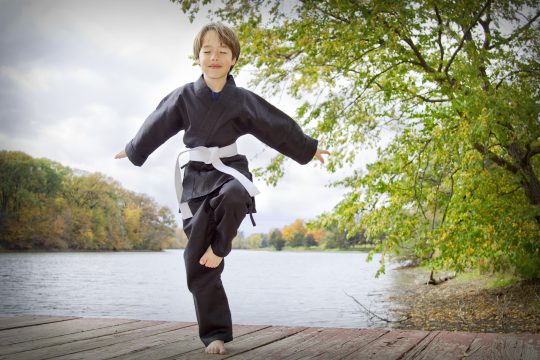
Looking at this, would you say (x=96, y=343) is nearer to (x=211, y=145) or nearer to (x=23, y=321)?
(x=23, y=321)

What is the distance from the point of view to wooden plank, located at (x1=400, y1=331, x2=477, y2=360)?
7.41 feet

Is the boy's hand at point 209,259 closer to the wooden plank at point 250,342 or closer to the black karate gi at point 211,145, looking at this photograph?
the black karate gi at point 211,145

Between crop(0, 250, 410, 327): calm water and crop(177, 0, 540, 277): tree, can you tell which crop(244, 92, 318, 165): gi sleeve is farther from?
crop(0, 250, 410, 327): calm water

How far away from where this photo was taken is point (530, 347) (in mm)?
2402

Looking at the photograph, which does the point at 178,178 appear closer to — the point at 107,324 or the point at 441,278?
the point at 107,324

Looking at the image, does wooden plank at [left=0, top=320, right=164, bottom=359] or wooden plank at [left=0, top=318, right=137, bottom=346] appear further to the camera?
wooden plank at [left=0, top=318, right=137, bottom=346]

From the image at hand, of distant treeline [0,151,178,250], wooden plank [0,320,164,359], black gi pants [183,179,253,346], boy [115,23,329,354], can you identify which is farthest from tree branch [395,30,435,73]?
distant treeline [0,151,178,250]

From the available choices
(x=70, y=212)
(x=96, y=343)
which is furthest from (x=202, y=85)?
(x=70, y=212)

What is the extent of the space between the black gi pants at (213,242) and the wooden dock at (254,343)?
136 millimetres

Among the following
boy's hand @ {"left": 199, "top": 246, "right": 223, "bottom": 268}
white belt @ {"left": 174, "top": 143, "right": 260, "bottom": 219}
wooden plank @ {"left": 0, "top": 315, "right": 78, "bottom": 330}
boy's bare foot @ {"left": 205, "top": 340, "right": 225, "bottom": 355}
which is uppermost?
white belt @ {"left": 174, "top": 143, "right": 260, "bottom": 219}

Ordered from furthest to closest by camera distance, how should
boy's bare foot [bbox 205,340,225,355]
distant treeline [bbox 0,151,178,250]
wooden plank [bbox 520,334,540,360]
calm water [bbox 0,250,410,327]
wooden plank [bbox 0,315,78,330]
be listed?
distant treeline [bbox 0,151,178,250], calm water [bbox 0,250,410,327], wooden plank [bbox 0,315,78,330], boy's bare foot [bbox 205,340,225,355], wooden plank [bbox 520,334,540,360]

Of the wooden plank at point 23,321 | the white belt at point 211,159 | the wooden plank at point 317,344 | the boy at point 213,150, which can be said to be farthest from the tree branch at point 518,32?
the wooden plank at point 23,321

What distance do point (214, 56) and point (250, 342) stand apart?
4.86ft

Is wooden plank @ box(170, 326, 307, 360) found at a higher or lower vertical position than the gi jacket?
lower
